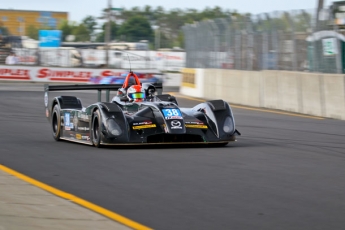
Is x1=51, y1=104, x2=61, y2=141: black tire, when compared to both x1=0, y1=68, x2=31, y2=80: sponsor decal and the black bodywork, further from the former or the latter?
x1=0, y1=68, x2=31, y2=80: sponsor decal

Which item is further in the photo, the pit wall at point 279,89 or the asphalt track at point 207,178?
the pit wall at point 279,89

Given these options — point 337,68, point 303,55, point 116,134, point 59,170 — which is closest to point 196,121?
point 116,134

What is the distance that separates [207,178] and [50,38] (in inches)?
2399

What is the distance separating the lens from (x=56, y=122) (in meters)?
13.0

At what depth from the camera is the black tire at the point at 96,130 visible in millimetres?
11078

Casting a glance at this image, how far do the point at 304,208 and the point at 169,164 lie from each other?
3.08m

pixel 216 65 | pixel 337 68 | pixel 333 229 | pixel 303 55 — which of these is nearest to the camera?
pixel 333 229

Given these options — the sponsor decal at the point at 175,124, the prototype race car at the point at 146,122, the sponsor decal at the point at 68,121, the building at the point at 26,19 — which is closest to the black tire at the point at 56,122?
the sponsor decal at the point at 68,121

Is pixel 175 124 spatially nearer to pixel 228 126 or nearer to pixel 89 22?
pixel 228 126

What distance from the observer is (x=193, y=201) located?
21.8 ft

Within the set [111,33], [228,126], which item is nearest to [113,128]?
[228,126]

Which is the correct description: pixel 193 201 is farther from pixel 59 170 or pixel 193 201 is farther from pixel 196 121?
pixel 196 121

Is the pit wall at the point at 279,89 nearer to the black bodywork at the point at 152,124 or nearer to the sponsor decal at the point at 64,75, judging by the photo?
the black bodywork at the point at 152,124

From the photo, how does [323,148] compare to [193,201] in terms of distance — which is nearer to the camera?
[193,201]
